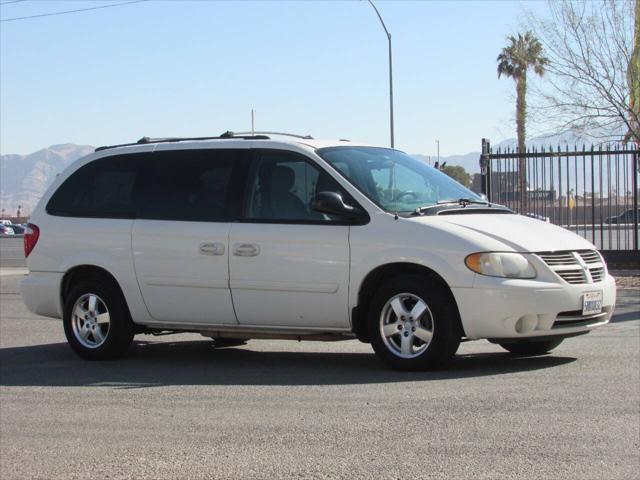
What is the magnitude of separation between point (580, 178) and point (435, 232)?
13.3 meters

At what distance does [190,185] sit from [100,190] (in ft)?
3.39

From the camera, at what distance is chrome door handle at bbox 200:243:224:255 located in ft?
30.3

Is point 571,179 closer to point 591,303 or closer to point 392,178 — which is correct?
point 392,178

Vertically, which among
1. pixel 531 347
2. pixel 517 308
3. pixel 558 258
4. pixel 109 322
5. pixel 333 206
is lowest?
pixel 531 347

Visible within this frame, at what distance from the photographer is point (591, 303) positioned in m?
8.52

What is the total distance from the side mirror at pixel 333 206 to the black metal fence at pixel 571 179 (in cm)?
1154

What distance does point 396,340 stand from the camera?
863 cm

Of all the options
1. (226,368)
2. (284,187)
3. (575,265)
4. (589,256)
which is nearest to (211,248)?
(284,187)

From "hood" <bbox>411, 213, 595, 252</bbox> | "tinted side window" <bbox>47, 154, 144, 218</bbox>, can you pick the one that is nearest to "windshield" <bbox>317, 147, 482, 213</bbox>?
"hood" <bbox>411, 213, 595, 252</bbox>

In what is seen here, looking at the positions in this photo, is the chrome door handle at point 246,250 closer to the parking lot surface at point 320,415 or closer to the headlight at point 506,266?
the parking lot surface at point 320,415

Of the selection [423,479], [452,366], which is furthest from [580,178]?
[423,479]

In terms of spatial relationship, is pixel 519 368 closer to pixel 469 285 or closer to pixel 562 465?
pixel 469 285

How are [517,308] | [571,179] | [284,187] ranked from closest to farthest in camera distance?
[517,308] < [284,187] < [571,179]

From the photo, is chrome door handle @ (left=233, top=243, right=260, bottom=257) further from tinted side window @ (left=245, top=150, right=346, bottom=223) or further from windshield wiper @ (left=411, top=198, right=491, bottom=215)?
windshield wiper @ (left=411, top=198, right=491, bottom=215)
